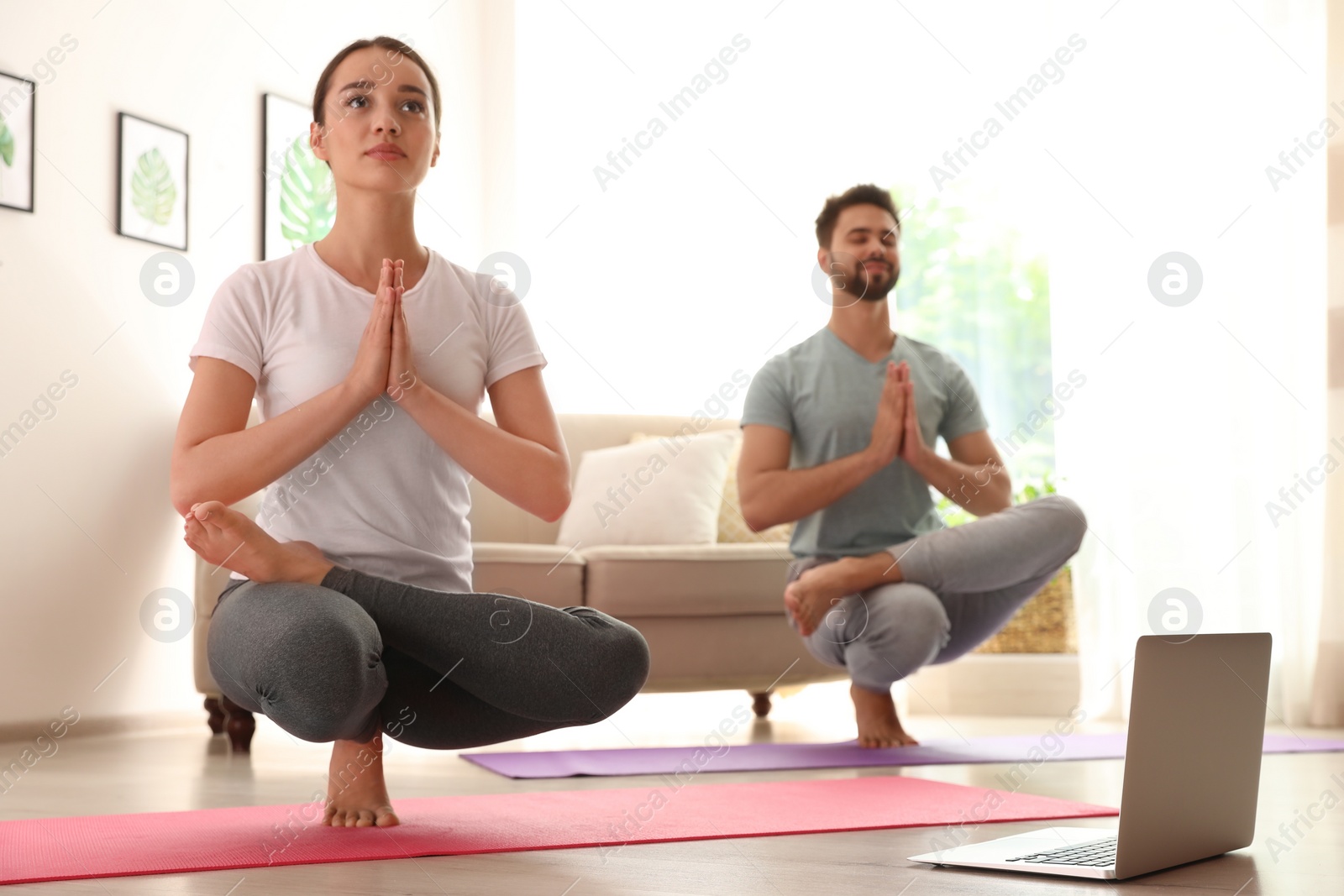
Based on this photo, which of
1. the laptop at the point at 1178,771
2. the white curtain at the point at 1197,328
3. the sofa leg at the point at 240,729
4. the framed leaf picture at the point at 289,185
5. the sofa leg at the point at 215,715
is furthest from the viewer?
the framed leaf picture at the point at 289,185

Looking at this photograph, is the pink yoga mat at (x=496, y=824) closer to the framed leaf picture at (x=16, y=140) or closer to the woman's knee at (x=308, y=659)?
the woman's knee at (x=308, y=659)

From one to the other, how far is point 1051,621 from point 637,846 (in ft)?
8.97

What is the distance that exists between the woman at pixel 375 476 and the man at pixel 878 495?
0.95 meters

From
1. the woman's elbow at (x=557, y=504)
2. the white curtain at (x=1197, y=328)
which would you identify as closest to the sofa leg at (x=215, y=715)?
the woman's elbow at (x=557, y=504)

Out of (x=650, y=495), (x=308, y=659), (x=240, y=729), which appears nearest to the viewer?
(x=308, y=659)

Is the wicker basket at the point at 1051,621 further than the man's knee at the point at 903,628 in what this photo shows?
Yes

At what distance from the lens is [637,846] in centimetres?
149

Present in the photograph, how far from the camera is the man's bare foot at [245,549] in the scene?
143cm

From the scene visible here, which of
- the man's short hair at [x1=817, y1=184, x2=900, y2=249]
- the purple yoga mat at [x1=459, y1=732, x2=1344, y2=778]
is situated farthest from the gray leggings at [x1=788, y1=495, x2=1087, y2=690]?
the man's short hair at [x1=817, y1=184, x2=900, y2=249]

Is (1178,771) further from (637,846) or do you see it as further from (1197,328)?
(1197,328)

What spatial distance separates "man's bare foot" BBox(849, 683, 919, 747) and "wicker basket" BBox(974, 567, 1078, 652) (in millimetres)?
1415

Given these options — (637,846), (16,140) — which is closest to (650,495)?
(16,140)

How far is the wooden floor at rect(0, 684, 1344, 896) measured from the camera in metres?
1.25

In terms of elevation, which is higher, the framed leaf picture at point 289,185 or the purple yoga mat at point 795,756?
the framed leaf picture at point 289,185
